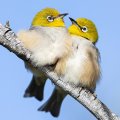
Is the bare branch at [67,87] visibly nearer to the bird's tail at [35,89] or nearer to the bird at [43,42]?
the bird at [43,42]

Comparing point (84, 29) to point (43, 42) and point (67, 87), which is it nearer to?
point (43, 42)

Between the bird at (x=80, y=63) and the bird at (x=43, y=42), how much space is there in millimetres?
135

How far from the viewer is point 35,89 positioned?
19.8 ft

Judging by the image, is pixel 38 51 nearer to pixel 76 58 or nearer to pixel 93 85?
pixel 76 58

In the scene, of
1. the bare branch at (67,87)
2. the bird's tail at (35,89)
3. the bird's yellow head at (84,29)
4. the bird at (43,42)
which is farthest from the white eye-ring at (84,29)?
the bare branch at (67,87)

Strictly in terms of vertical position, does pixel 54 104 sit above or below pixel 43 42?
below

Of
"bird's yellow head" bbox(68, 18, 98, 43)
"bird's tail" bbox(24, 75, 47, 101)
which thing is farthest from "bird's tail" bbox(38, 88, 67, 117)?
"bird's yellow head" bbox(68, 18, 98, 43)

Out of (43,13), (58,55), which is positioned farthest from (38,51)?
(43,13)

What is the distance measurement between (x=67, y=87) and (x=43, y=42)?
985 millimetres

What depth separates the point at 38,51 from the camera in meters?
5.21

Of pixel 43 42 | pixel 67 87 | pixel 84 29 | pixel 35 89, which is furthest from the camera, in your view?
pixel 84 29

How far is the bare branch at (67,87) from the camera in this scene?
14.1ft

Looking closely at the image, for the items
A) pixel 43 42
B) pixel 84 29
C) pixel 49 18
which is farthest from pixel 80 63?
pixel 49 18

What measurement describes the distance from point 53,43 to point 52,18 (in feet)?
2.55
